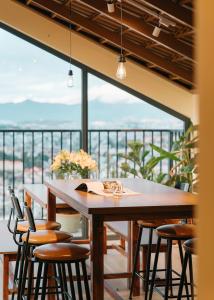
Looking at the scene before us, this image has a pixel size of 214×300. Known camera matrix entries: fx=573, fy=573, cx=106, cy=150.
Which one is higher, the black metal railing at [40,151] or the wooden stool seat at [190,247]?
the black metal railing at [40,151]

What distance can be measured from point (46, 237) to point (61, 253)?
555mm

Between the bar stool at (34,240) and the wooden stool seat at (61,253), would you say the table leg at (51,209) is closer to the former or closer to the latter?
the bar stool at (34,240)

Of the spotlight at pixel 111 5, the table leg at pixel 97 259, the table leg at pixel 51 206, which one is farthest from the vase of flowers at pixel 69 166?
the table leg at pixel 97 259

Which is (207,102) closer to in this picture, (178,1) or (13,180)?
(178,1)

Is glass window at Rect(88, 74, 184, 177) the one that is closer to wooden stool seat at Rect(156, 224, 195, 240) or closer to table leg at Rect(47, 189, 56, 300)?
table leg at Rect(47, 189, 56, 300)

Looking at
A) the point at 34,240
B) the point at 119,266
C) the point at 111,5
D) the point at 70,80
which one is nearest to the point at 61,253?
the point at 34,240

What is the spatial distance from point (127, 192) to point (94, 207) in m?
0.72

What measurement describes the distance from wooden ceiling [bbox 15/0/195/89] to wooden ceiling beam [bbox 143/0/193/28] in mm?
49

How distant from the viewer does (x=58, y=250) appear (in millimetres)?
3199

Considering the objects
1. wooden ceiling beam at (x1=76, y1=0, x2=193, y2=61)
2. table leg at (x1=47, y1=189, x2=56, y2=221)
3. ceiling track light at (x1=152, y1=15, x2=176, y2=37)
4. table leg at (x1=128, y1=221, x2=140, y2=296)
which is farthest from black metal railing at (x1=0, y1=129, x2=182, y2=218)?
table leg at (x1=47, y1=189, x2=56, y2=221)

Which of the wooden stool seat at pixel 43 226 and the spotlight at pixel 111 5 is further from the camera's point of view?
the spotlight at pixel 111 5

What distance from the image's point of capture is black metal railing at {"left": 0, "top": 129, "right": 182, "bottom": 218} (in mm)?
7074

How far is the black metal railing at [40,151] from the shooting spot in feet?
23.2

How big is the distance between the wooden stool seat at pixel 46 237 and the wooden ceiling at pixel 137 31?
8.05ft
